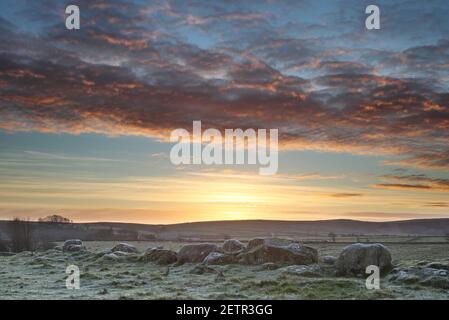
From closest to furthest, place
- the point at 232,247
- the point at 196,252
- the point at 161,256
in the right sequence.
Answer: the point at 232,247
the point at 196,252
the point at 161,256

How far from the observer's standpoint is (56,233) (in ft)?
469

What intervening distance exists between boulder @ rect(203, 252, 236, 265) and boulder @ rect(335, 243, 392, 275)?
378 inches

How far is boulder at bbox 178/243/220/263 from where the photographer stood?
39688 millimetres

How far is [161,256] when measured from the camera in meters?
41.8

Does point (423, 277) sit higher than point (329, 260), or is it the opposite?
point (423, 277)

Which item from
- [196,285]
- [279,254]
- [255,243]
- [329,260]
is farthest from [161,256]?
[329,260]

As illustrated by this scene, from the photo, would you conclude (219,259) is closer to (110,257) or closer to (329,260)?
(329,260)

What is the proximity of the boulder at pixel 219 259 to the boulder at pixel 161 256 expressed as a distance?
4375 mm

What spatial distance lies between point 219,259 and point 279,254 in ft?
16.9

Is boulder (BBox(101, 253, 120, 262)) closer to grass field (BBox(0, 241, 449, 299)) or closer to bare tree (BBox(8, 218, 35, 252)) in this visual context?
→ grass field (BBox(0, 241, 449, 299))
